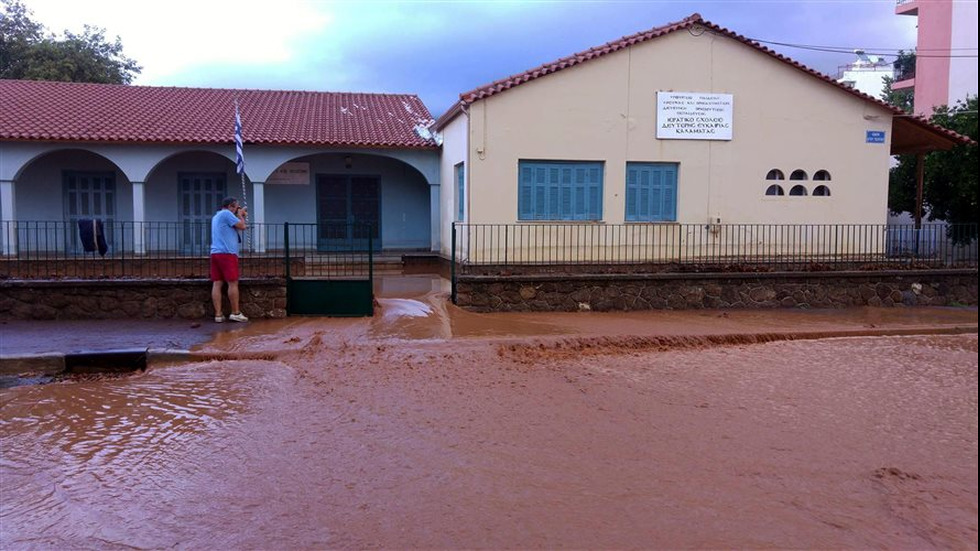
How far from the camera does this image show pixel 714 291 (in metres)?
12.9

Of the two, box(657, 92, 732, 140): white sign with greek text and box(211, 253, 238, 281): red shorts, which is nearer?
box(211, 253, 238, 281): red shorts

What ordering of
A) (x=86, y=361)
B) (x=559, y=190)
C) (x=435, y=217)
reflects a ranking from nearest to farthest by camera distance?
1. (x=86, y=361)
2. (x=559, y=190)
3. (x=435, y=217)

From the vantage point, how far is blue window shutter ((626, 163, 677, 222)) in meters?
14.9

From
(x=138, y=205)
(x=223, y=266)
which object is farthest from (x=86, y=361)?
(x=138, y=205)

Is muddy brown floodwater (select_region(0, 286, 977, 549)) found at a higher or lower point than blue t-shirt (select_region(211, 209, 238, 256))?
lower

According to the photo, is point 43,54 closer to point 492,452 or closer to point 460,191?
point 460,191

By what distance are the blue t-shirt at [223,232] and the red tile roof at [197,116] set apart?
7.05 m

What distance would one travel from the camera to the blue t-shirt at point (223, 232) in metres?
10.4

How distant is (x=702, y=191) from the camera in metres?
15.2

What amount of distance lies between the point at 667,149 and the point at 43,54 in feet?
76.3

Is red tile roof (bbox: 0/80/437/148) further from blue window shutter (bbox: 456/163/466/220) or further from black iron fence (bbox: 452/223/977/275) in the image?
black iron fence (bbox: 452/223/977/275)

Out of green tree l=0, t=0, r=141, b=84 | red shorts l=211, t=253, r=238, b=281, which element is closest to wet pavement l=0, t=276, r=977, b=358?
red shorts l=211, t=253, r=238, b=281

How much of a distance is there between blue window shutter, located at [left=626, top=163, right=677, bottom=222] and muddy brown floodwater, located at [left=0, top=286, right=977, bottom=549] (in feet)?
20.2

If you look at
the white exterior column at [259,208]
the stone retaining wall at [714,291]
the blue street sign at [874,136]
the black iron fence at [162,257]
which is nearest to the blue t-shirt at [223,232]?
the black iron fence at [162,257]
